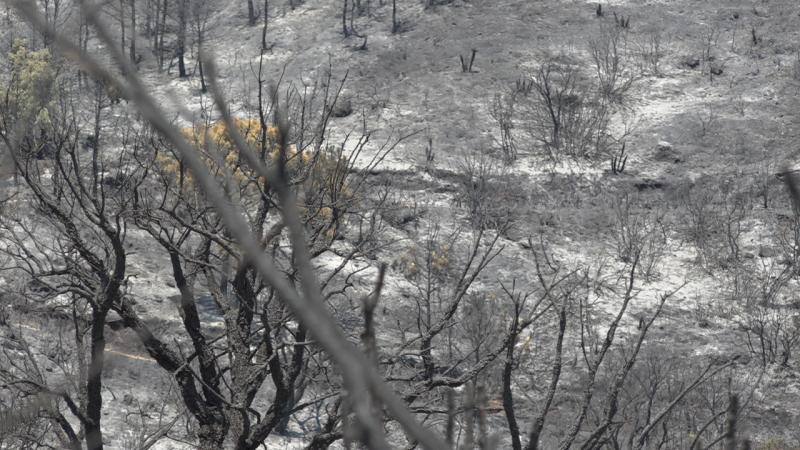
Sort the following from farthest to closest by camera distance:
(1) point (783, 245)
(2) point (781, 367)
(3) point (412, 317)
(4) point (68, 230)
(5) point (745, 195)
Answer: (5) point (745, 195), (1) point (783, 245), (3) point (412, 317), (2) point (781, 367), (4) point (68, 230)

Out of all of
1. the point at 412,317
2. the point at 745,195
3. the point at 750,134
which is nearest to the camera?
the point at 412,317

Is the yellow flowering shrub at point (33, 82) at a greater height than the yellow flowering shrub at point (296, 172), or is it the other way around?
the yellow flowering shrub at point (33, 82)

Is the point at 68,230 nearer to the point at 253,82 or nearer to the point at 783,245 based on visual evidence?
the point at 783,245

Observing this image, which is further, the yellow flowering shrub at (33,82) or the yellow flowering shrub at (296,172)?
the yellow flowering shrub at (33,82)

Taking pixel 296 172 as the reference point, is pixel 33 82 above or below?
above

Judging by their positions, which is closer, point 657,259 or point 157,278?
point 157,278

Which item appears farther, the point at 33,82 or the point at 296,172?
the point at 33,82

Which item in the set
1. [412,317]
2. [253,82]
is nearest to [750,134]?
[412,317]

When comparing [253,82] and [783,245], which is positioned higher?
[253,82]

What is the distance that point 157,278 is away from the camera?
51.6 ft

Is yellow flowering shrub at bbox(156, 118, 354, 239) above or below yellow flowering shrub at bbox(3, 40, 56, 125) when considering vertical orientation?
below

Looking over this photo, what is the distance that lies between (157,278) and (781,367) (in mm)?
9694

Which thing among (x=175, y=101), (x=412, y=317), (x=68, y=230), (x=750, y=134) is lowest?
(x=175, y=101)

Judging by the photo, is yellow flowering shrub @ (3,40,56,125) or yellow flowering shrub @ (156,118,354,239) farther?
yellow flowering shrub @ (3,40,56,125)
